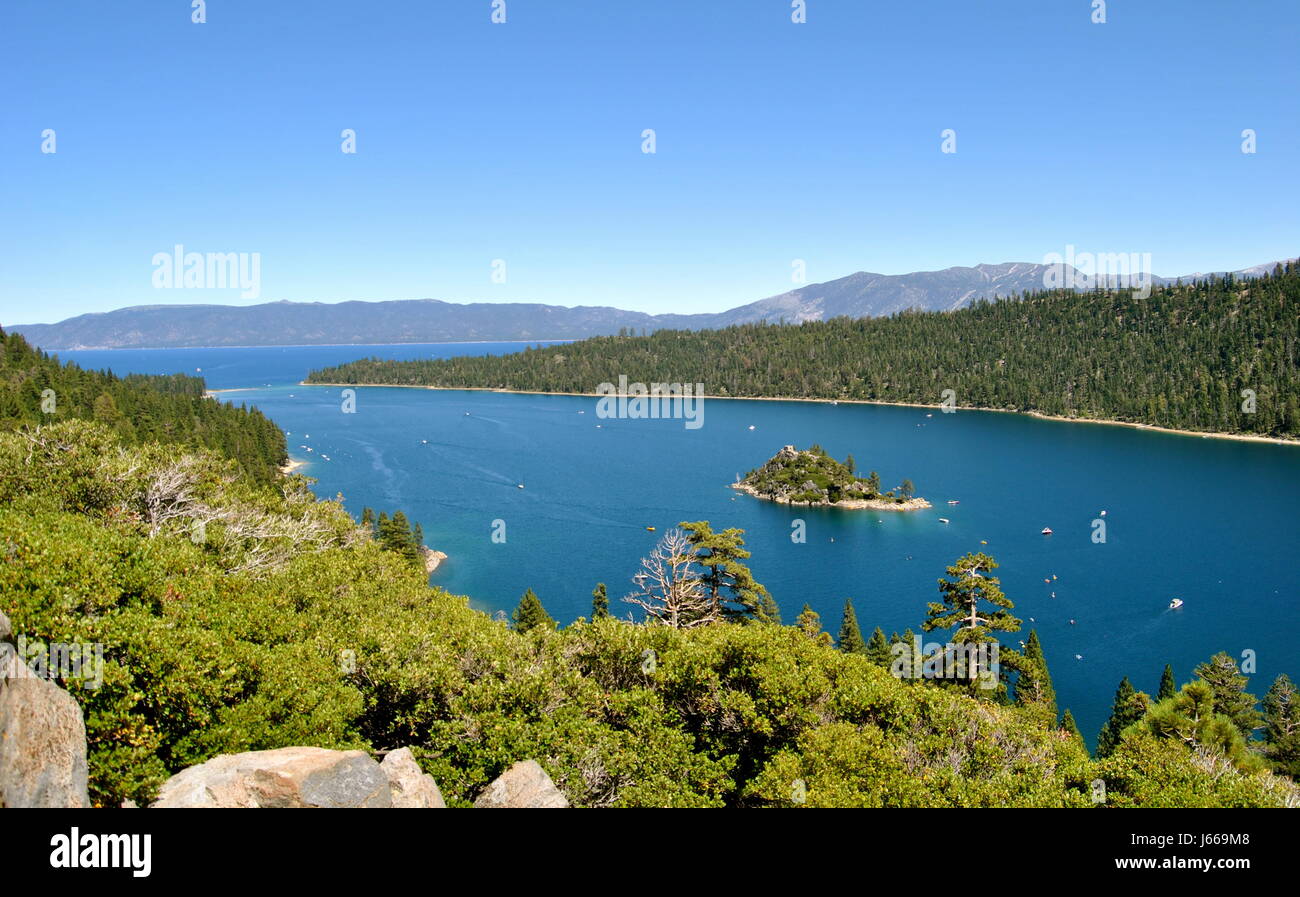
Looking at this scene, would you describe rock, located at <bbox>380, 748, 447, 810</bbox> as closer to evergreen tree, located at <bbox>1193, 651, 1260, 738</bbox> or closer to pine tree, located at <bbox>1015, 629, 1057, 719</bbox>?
pine tree, located at <bbox>1015, 629, 1057, 719</bbox>

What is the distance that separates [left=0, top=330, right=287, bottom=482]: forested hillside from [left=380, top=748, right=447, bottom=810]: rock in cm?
6007

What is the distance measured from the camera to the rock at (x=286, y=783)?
11.1 metres

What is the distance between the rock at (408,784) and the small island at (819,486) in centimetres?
8643

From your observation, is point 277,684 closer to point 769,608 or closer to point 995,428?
point 769,608

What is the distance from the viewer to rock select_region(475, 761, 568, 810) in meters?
13.4

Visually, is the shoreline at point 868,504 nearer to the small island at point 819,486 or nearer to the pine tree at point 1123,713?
the small island at point 819,486

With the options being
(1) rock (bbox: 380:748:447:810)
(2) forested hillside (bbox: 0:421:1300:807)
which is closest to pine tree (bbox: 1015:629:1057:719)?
(2) forested hillside (bbox: 0:421:1300:807)

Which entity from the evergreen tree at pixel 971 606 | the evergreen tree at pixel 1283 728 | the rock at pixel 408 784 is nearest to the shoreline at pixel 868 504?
the evergreen tree at pixel 1283 728

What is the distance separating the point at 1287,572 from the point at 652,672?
7409 cm

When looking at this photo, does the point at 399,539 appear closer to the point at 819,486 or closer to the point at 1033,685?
the point at 1033,685

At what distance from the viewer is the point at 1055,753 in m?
21.3

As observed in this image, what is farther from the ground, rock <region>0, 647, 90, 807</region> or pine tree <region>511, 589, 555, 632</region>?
rock <region>0, 647, 90, 807</region>

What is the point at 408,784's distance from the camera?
13.0 metres
